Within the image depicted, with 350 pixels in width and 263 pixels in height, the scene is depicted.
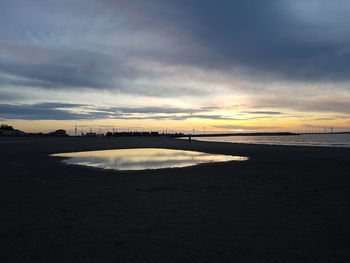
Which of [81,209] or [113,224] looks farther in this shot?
[81,209]

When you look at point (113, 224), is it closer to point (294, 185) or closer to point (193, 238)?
Answer: point (193, 238)

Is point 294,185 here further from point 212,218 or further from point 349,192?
point 212,218

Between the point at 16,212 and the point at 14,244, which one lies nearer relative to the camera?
the point at 14,244

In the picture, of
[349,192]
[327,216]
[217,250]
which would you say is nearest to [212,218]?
[217,250]

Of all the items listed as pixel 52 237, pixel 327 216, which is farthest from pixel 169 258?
pixel 327 216

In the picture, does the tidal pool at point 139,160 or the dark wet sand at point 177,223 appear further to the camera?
the tidal pool at point 139,160

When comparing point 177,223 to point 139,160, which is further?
point 139,160

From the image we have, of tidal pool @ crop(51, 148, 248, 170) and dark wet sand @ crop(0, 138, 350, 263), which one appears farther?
tidal pool @ crop(51, 148, 248, 170)

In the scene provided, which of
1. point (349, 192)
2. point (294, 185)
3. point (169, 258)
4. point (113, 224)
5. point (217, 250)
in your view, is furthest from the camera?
point (294, 185)

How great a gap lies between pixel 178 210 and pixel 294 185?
663 cm

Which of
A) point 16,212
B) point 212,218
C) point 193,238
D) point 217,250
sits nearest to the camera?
point 217,250

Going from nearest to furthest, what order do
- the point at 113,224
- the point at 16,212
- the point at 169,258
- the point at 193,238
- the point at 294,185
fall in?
1. the point at 169,258
2. the point at 193,238
3. the point at 113,224
4. the point at 16,212
5. the point at 294,185

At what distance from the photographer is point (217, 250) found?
518 cm

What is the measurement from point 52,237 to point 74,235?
470 millimetres
